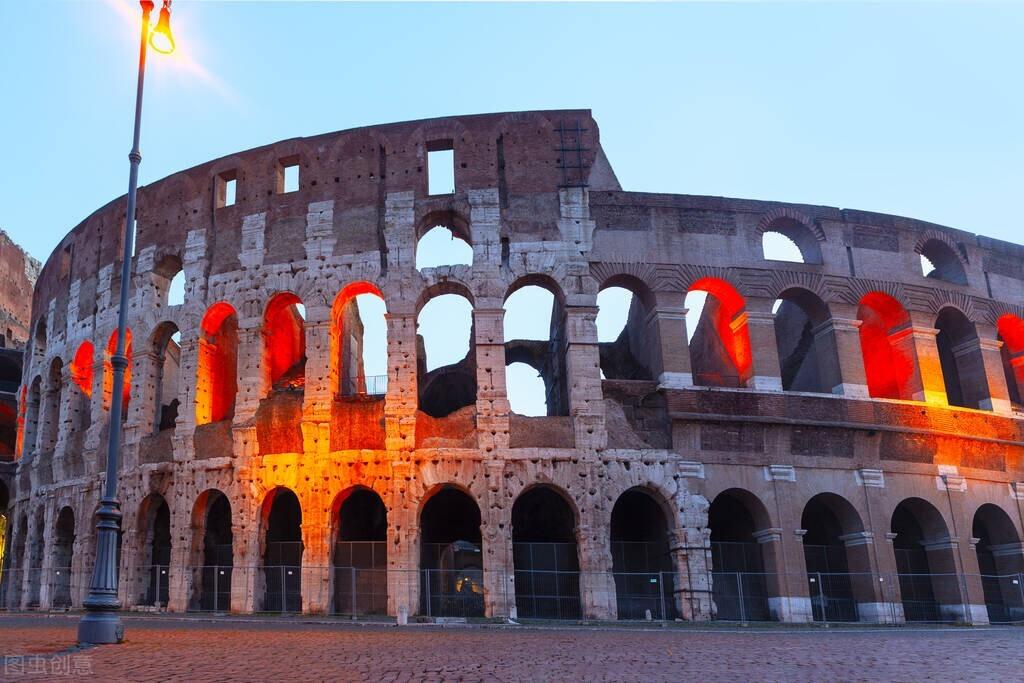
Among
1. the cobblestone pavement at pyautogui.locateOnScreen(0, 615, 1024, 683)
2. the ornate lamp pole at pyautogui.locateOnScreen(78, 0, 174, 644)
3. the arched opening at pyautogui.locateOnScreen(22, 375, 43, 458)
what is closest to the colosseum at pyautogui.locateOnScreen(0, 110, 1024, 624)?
the arched opening at pyautogui.locateOnScreen(22, 375, 43, 458)

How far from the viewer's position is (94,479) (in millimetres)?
22531

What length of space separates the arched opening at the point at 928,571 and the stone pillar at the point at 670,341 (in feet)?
21.6

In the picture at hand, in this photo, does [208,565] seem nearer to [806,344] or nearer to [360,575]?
[360,575]

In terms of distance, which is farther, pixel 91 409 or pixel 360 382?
pixel 360 382

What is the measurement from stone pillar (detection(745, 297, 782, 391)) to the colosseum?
57mm

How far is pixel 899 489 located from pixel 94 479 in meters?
20.6

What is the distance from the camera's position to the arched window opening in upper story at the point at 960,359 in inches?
890

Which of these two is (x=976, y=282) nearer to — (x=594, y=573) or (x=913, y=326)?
(x=913, y=326)

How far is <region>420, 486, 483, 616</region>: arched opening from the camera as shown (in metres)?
18.8

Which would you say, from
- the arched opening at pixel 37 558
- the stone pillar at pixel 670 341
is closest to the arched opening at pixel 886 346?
the stone pillar at pixel 670 341

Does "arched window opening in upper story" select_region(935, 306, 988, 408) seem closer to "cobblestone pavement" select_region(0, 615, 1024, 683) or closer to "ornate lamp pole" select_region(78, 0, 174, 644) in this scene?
"cobblestone pavement" select_region(0, 615, 1024, 683)

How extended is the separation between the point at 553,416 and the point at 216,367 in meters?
9.31

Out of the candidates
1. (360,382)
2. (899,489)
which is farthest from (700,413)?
(360,382)

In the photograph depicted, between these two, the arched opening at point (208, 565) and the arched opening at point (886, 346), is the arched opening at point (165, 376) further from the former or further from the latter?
the arched opening at point (886, 346)
